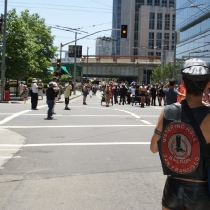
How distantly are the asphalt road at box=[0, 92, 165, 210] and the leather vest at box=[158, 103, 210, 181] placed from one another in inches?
111

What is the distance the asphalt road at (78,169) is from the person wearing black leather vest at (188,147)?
2.80 metres

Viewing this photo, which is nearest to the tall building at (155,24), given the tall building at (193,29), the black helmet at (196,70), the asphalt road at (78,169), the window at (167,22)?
the window at (167,22)

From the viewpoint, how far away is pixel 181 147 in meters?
3.36

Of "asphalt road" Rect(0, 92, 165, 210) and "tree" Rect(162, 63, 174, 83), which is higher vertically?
"tree" Rect(162, 63, 174, 83)

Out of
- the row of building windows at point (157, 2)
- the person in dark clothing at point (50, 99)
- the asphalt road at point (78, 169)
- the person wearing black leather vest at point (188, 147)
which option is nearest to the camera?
the person wearing black leather vest at point (188, 147)

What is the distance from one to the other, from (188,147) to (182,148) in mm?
45

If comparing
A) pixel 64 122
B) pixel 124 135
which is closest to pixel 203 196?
pixel 124 135

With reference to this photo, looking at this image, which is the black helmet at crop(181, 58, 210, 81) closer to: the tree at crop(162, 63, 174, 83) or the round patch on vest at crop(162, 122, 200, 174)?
the round patch on vest at crop(162, 122, 200, 174)

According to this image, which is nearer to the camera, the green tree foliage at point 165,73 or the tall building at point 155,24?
the green tree foliage at point 165,73

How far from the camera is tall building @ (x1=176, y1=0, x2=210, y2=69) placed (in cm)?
5630

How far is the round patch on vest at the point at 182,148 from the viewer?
3.34 metres

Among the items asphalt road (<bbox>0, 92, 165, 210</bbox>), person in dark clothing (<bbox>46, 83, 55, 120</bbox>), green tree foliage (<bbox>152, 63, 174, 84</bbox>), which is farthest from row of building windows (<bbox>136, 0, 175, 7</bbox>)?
asphalt road (<bbox>0, 92, 165, 210</bbox>)

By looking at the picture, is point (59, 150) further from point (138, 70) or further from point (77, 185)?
point (138, 70)

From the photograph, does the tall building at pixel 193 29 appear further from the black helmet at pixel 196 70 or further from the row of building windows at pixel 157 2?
the row of building windows at pixel 157 2
